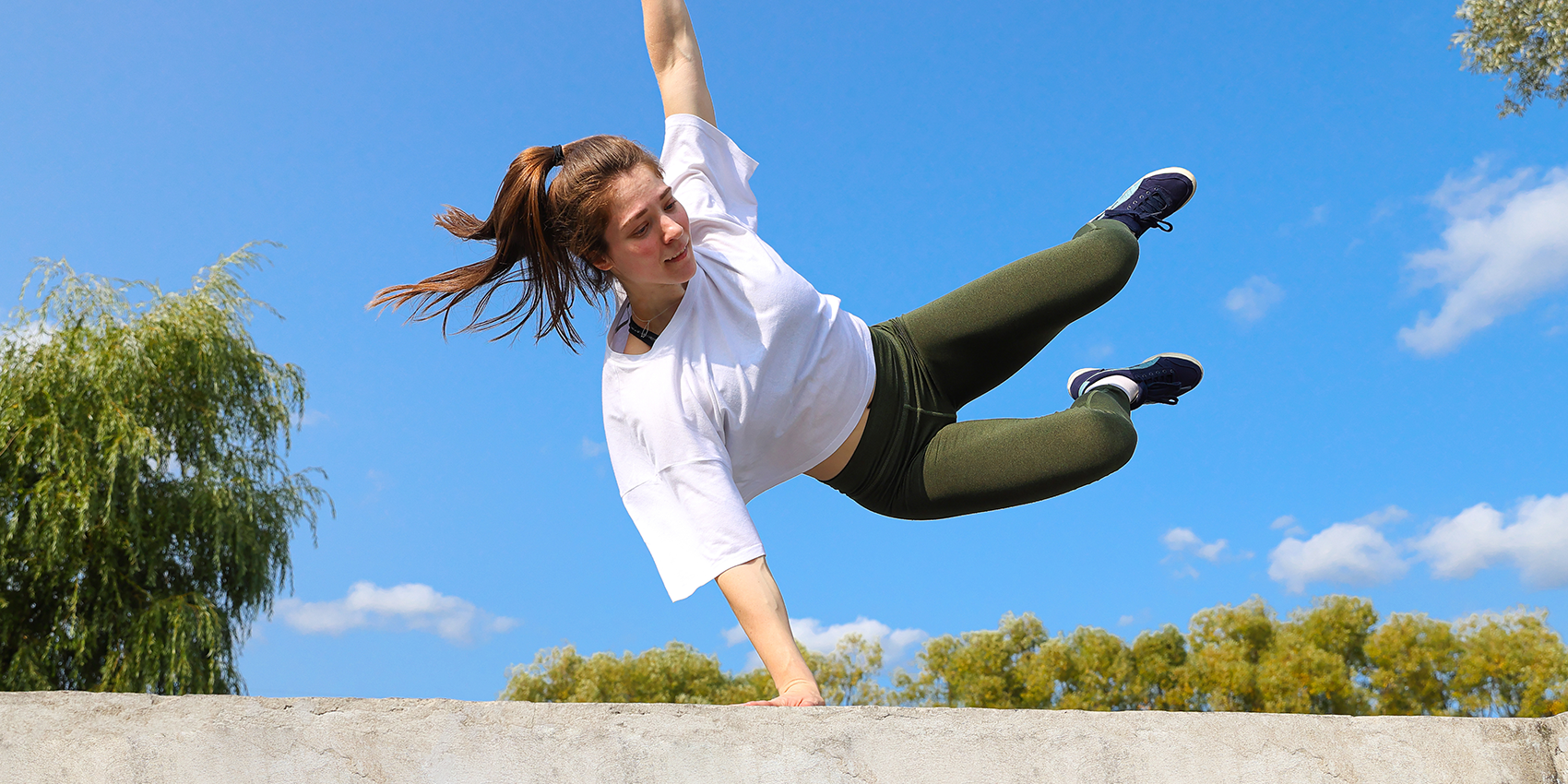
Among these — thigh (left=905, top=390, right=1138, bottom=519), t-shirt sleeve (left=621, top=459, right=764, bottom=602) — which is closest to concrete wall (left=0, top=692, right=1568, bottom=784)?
t-shirt sleeve (left=621, top=459, right=764, bottom=602)

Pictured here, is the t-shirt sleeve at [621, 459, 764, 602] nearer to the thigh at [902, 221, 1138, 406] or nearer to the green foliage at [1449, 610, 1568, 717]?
the thigh at [902, 221, 1138, 406]

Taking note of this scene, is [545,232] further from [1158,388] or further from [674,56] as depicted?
[1158,388]

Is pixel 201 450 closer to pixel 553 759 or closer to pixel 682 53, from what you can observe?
pixel 682 53

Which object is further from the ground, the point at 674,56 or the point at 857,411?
the point at 674,56

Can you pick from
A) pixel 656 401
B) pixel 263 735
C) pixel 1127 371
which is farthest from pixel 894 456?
pixel 263 735

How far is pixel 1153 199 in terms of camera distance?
267 cm

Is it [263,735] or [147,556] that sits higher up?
[147,556]

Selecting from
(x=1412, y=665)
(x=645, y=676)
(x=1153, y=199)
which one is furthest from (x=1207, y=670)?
(x=1153, y=199)

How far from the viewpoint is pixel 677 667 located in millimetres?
18281

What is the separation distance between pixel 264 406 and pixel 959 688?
12.3 m

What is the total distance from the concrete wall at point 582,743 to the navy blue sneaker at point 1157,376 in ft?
3.99

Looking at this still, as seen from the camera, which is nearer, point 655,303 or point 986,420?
point 655,303

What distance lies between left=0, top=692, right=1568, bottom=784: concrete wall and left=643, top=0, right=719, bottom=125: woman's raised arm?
1.55 metres

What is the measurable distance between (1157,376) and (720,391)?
136 centimetres
